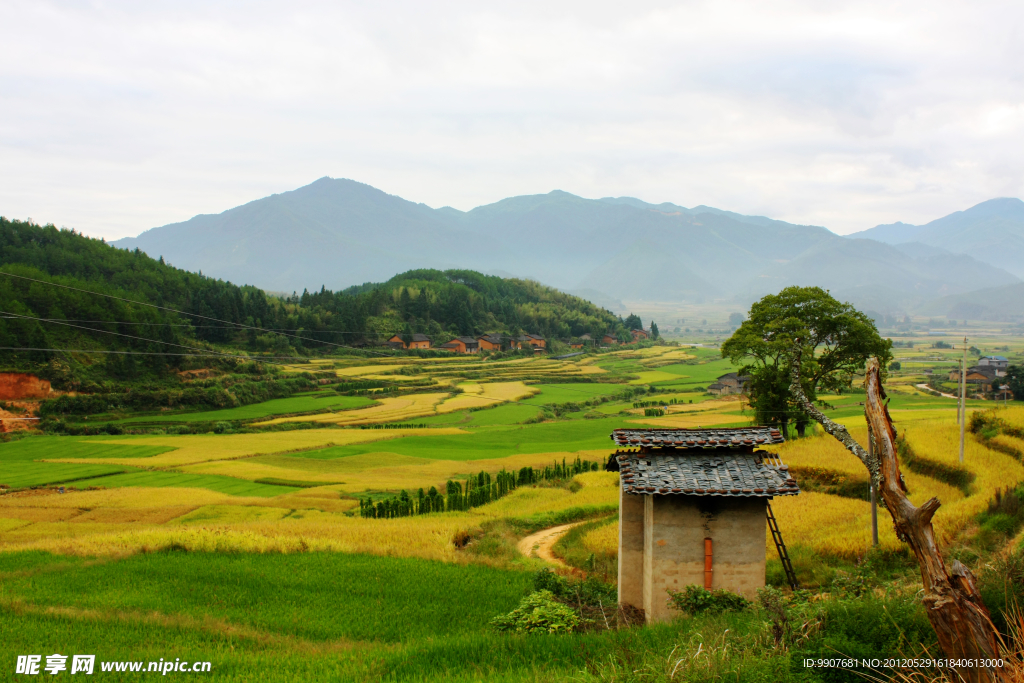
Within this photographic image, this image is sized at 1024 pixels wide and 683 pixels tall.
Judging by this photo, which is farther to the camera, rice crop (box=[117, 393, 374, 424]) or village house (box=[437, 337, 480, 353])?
village house (box=[437, 337, 480, 353])

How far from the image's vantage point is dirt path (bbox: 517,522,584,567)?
51.7 feet

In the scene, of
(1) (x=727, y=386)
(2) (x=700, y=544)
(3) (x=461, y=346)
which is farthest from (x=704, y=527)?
(3) (x=461, y=346)

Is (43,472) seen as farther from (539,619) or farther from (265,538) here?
(539,619)

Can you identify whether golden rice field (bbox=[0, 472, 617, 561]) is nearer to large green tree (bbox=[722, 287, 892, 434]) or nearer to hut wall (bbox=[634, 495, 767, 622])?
hut wall (bbox=[634, 495, 767, 622])

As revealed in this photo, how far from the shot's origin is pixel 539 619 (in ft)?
31.2

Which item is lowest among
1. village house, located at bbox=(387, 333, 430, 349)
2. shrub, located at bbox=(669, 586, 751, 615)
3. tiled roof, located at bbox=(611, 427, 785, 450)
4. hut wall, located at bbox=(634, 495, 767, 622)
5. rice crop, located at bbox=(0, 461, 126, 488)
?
rice crop, located at bbox=(0, 461, 126, 488)

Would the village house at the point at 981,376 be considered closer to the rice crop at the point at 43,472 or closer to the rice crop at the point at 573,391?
the rice crop at the point at 573,391

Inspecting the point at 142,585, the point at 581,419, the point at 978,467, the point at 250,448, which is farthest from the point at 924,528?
the point at 581,419

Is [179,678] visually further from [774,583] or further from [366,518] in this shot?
[366,518]

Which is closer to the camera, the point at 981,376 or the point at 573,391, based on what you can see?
the point at 981,376

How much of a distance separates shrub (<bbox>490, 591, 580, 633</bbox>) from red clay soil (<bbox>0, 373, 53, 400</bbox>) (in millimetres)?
45406

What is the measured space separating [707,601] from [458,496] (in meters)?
14.6

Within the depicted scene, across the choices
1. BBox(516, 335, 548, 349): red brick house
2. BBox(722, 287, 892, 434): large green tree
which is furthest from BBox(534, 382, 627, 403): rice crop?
BBox(516, 335, 548, 349): red brick house

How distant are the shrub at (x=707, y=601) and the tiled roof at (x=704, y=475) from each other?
155cm
